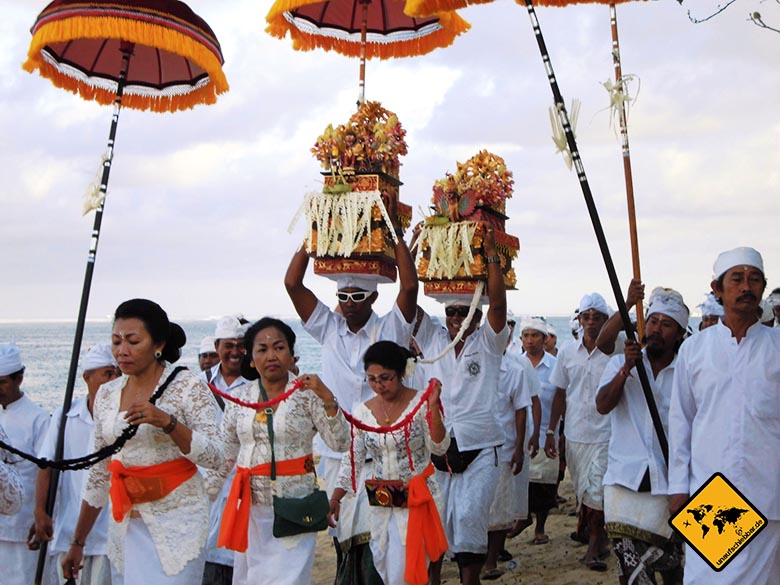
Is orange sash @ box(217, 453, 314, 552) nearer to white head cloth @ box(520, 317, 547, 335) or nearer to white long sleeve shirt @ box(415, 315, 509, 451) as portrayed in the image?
white long sleeve shirt @ box(415, 315, 509, 451)

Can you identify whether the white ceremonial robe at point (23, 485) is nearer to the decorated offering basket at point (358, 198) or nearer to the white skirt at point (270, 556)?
the white skirt at point (270, 556)

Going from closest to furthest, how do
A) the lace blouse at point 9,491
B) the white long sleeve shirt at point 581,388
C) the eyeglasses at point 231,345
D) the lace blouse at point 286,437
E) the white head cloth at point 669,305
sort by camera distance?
the lace blouse at point 9,491
the lace blouse at point 286,437
the white head cloth at point 669,305
the eyeglasses at point 231,345
the white long sleeve shirt at point 581,388

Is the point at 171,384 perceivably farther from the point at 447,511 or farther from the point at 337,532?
the point at 447,511

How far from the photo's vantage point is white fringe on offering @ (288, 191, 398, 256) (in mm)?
6977

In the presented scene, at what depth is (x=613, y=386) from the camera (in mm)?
6559

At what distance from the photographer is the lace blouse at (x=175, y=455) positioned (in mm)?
5188

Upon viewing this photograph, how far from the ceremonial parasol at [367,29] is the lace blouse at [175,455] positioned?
429 cm

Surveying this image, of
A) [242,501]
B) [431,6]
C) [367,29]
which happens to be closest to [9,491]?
[242,501]

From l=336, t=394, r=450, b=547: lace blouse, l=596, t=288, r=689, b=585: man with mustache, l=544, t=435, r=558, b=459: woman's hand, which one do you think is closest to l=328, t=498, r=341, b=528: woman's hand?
l=336, t=394, r=450, b=547: lace blouse

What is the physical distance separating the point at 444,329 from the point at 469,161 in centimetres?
142

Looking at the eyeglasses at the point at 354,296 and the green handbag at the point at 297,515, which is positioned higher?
the eyeglasses at the point at 354,296

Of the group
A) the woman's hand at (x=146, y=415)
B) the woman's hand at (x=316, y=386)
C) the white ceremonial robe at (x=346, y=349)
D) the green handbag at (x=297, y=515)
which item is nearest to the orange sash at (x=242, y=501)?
the green handbag at (x=297, y=515)

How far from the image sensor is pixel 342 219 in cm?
703

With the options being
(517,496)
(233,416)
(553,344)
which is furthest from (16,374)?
(553,344)
